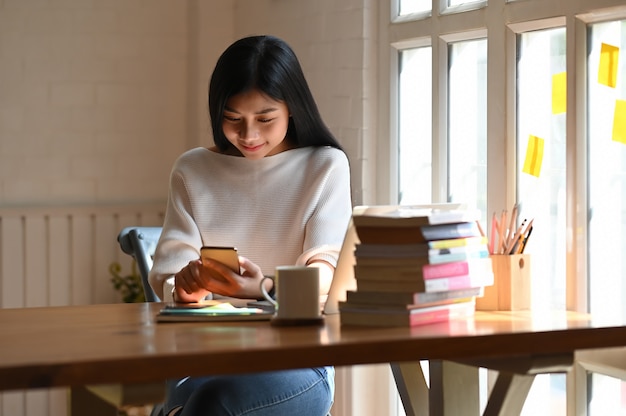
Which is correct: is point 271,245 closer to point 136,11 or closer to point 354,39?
point 354,39

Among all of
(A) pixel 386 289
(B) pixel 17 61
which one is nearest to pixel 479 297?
(A) pixel 386 289

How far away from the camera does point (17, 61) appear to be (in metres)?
4.16

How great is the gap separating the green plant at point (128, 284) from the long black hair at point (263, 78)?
1.64 meters

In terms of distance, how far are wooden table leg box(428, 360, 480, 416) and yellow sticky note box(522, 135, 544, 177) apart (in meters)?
0.82

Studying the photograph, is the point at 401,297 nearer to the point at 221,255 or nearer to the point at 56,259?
the point at 221,255

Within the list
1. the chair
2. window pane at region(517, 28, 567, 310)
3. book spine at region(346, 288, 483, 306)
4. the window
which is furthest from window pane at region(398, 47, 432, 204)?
the chair

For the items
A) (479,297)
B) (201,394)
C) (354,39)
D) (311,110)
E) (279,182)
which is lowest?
(201,394)

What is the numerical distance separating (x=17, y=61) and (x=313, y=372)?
2.41m

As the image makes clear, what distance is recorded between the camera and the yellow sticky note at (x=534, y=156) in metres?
2.78

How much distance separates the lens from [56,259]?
4.14 meters

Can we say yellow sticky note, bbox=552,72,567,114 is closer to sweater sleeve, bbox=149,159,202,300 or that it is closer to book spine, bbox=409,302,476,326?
book spine, bbox=409,302,476,326

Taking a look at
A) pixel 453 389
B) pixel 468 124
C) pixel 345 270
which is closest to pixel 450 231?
pixel 345 270

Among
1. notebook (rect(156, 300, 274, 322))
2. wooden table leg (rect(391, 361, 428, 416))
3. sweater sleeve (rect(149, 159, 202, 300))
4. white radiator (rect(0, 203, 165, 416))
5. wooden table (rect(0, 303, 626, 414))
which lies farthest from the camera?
white radiator (rect(0, 203, 165, 416))

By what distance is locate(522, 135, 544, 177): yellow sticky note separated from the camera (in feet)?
9.12
